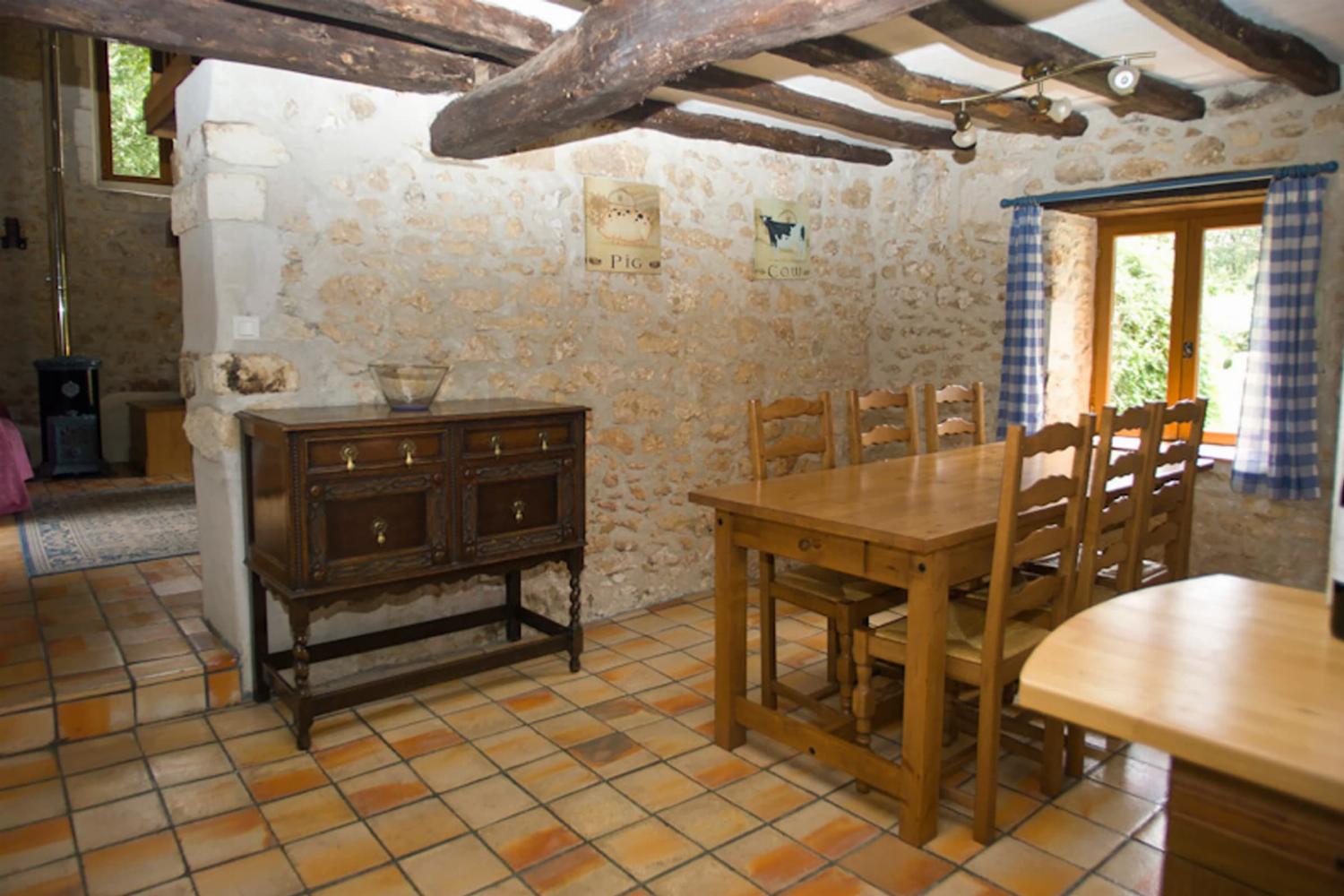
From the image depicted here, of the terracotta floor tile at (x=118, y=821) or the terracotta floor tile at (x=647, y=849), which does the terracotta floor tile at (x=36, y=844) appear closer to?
the terracotta floor tile at (x=118, y=821)

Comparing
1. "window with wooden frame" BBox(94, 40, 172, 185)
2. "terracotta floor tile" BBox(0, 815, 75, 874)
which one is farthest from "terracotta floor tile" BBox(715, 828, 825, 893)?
"window with wooden frame" BBox(94, 40, 172, 185)

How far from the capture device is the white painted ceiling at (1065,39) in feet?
9.64

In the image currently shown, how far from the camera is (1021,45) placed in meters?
3.10

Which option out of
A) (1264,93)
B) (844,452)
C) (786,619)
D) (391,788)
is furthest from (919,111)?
(391,788)

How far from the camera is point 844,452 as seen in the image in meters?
5.14

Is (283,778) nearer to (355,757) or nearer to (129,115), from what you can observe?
(355,757)

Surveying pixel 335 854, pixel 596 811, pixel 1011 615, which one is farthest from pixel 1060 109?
pixel 335 854

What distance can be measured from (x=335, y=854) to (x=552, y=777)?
641mm

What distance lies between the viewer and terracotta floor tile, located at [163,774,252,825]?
2408mm

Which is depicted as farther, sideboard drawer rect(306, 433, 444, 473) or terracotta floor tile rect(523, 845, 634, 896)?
sideboard drawer rect(306, 433, 444, 473)

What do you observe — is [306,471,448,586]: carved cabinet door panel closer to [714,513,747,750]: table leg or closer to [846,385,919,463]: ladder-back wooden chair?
[714,513,747,750]: table leg

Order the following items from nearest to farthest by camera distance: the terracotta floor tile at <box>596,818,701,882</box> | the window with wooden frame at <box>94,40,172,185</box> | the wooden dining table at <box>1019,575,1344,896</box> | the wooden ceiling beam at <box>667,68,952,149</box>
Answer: the wooden dining table at <box>1019,575,1344,896</box>
the terracotta floor tile at <box>596,818,701,882</box>
the wooden ceiling beam at <box>667,68,952,149</box>
the window with wooden frame at <box>94,40,172,185</box>

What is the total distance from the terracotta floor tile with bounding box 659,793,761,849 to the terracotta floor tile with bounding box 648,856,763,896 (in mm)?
98

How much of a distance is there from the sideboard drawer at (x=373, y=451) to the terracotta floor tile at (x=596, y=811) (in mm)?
1167
